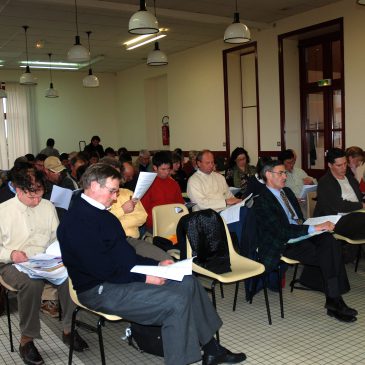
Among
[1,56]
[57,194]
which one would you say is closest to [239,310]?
[57,194]

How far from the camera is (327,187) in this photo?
4.46 metres

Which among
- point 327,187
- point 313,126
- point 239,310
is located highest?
point 313,126

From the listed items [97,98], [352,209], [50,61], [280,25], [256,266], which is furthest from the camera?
[97,98]

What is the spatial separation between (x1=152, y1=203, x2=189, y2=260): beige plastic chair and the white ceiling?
4.75m

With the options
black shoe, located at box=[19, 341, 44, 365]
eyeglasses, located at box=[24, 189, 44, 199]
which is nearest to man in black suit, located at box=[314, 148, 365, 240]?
eyeglasses, located at box=[24, 189, 44, 199]

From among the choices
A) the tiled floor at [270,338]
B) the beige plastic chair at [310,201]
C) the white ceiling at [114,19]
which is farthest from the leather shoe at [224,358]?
the white ceiling at [114,19]

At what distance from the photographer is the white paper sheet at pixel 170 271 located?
2.53m

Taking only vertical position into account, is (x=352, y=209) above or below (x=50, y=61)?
below

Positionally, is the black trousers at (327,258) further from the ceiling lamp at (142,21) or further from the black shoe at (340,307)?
the ceiling lamp at (142,21)

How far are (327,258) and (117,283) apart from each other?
1810mm

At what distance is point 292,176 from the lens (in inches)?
232

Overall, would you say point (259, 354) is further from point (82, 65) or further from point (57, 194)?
point (82, 65)

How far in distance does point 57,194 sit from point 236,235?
173cm

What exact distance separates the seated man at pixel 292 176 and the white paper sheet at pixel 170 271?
3484 millimetres
